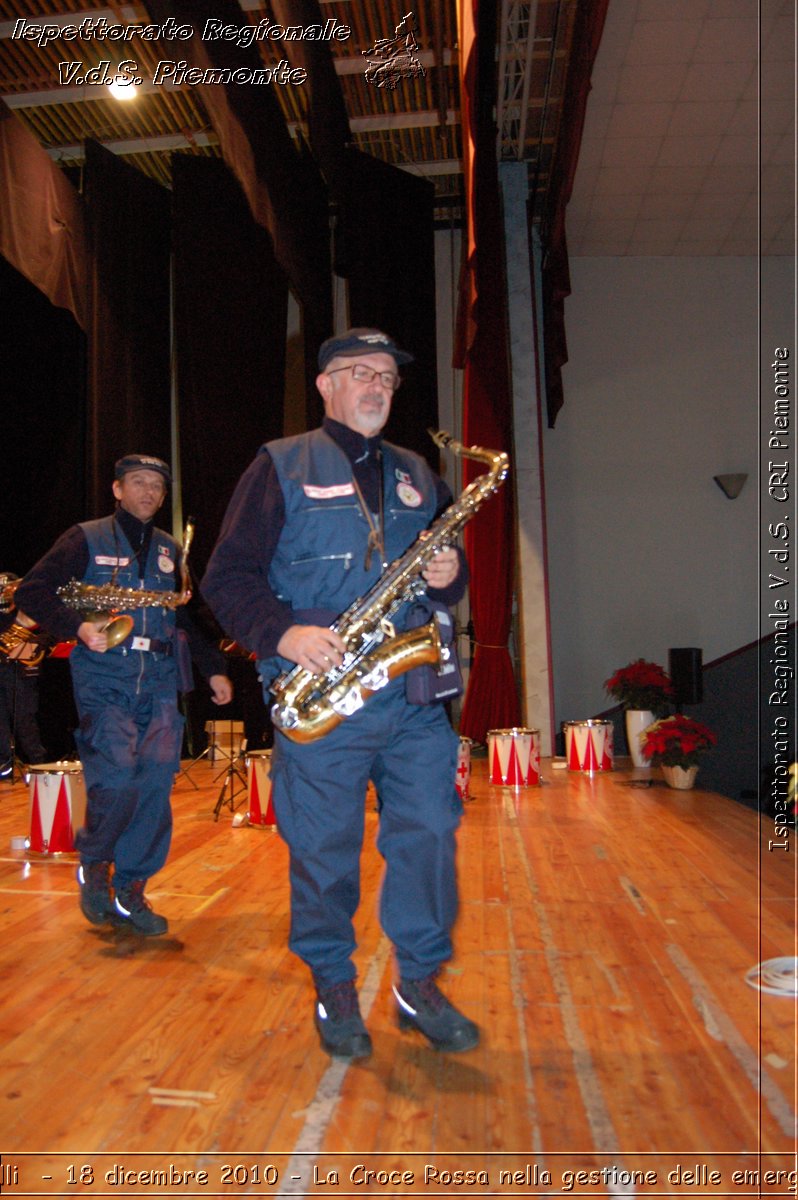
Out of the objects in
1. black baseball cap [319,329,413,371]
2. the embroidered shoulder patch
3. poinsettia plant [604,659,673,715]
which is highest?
black baseball cap [319,329,413,371]

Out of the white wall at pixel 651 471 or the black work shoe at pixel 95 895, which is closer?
the black work shoe at pixel 95 895

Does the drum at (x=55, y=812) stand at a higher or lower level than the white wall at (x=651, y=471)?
lower

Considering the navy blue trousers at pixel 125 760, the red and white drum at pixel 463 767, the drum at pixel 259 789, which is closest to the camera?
the navy blue trousers at pixel 125 760

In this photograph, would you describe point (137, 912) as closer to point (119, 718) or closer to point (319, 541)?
point (119, 718)

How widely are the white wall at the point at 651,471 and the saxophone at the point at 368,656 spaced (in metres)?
8.58

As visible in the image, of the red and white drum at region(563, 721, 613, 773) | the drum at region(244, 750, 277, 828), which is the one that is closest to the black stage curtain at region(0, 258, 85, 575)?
the drum at region(244, 750, 277, 828)

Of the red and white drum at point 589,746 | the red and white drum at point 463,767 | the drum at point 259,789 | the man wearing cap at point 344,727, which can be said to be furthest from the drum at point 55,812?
the red and white drum at point 589,746

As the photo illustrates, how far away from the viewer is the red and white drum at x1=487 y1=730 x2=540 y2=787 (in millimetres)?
7410

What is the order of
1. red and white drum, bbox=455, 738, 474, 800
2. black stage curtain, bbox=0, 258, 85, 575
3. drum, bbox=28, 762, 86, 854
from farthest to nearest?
black stage curtain, bbox=0, 258, 85, 575 → red and white drum, bbox=455, 738, 474, 800 → drum, bbox=28, 762, 86, 854

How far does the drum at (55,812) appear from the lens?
198 inches

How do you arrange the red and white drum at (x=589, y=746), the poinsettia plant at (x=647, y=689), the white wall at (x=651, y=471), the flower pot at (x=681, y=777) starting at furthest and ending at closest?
the white wall at (x=651, y=471) → the poinsettia plant at (x=647, y=689) → the red and white drum at (x=589, y=746) → the flower pot at (x=681, y=777)

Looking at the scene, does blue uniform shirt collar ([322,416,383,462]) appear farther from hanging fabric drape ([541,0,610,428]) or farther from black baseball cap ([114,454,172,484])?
hanging fabric drape ([541,0,610,428])

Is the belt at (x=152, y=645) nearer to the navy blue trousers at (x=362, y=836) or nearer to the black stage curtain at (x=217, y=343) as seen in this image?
the navy blue trousers at (x=362, y=836)

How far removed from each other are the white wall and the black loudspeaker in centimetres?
207
